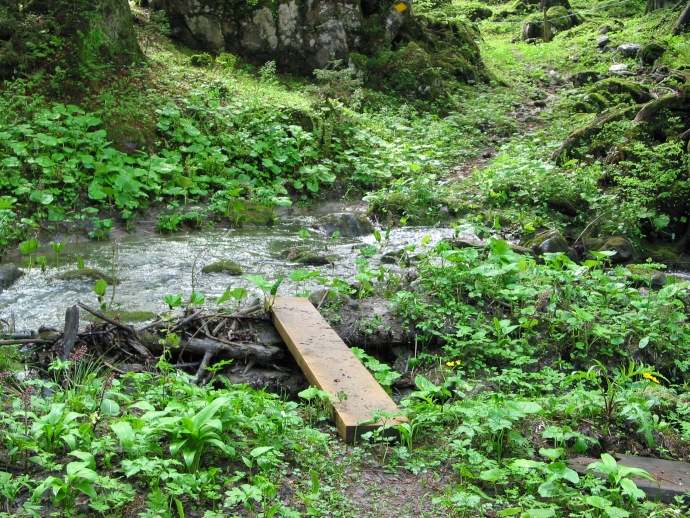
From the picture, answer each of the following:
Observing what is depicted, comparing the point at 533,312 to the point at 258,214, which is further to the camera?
the point at 258,214

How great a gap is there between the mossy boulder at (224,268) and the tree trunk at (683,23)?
15.7m

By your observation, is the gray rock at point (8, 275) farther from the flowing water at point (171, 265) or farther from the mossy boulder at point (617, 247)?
the mossy boulder at point (617, 247)

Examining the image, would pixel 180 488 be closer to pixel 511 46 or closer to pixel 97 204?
pixel 97 204

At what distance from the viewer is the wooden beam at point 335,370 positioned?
13.9 ft

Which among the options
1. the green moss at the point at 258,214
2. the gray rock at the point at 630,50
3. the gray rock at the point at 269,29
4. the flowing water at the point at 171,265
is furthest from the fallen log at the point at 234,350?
the gray rock at the point at 630,50

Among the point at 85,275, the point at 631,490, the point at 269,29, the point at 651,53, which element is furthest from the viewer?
the point at 651,53

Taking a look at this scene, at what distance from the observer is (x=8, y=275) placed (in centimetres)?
709

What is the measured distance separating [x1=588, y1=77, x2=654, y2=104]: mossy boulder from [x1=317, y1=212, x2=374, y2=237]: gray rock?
6.45m

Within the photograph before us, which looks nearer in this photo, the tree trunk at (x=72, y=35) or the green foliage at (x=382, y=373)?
the green foliage at (x=382, y=373)

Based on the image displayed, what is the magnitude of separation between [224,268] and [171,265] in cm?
64

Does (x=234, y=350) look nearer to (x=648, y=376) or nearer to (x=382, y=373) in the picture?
(x=382, y=373)

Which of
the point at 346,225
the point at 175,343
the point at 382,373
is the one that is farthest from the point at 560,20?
the point at 175,343

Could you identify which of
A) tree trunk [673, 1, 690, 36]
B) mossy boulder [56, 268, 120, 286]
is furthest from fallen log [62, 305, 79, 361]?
tree trunk [673, 1, 690, 36]

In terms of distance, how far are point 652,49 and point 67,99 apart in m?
13.3
